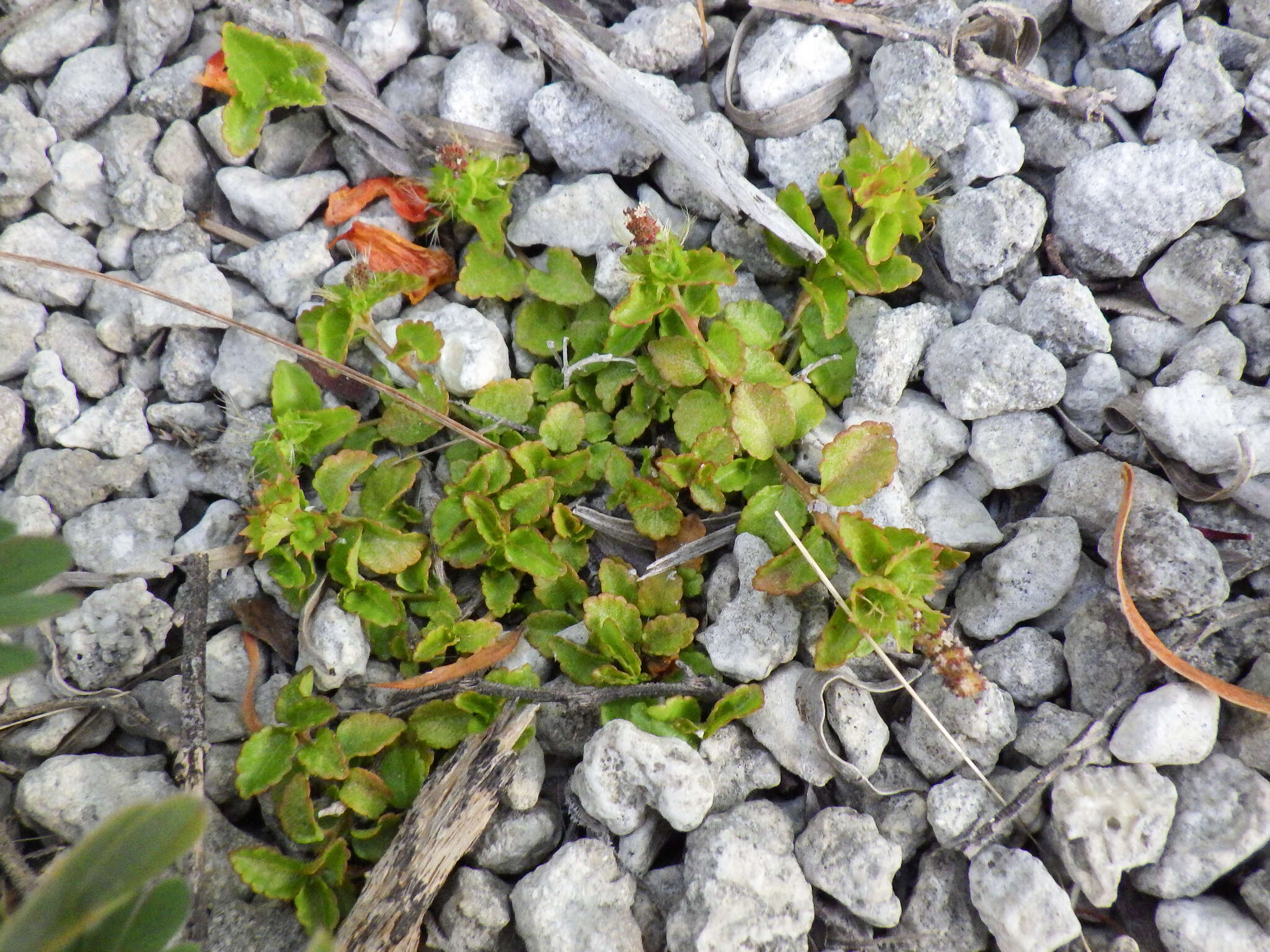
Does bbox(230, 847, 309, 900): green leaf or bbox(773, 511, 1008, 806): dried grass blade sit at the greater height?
bbox(773, 511, 1008, 806): dried grass blade

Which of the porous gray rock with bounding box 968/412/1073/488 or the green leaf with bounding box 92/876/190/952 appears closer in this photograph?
the green leaf with bounding box 92/876/190/952

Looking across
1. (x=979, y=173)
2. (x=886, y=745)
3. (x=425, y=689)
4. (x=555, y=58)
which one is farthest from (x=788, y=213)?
(x=425, y=689)

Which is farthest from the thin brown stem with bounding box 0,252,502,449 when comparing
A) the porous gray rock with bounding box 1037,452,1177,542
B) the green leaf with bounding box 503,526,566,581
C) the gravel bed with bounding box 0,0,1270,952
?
the porous gray rock with bounding box 1037,452,1177,542

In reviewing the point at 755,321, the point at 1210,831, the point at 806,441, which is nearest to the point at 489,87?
the point at 755,321

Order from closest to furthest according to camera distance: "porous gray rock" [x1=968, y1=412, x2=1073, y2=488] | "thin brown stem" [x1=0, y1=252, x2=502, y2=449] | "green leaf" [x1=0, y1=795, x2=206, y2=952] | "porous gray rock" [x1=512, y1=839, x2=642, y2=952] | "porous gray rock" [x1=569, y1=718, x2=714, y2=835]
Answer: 1. "green leaf" [x1=0, y1=795, x2=206, y2=952]
2. "porous gray rock" [x1=512, y1=839, x2=642, y2=952]
3. "porous gray rock" [x1=569, y1=718, x2=714, y2=835]
4. "thin brown stem" [x1=0, y1=252, x2=502, y2=449]
5. "porous gray rock" [x1=968, y1=412, x2=1073, y2=488]

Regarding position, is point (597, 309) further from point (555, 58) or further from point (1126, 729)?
point (1126, 729)

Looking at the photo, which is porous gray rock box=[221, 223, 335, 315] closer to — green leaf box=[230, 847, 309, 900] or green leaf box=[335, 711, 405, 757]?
green leaf box=[335, 711, 405, 757]
